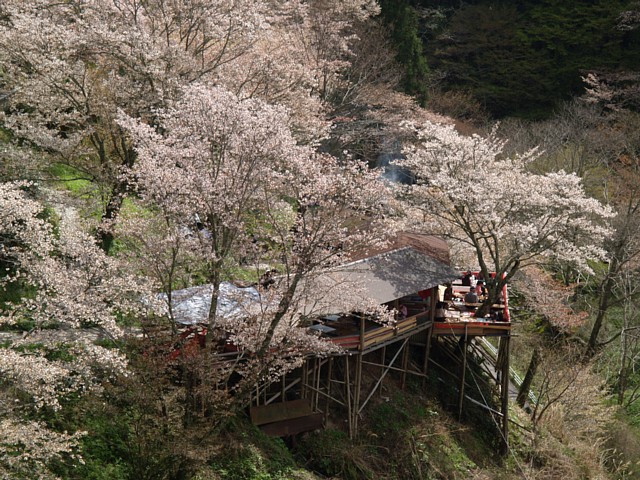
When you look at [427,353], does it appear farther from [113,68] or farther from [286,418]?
[113,68]

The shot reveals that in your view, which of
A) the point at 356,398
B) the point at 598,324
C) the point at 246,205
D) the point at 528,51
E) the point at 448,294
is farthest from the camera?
the point at 528,51

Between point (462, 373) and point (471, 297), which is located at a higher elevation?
point (471, 297)

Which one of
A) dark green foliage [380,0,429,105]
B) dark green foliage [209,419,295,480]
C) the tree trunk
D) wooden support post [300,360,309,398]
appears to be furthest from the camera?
dark green foliage [380,0,429,105]

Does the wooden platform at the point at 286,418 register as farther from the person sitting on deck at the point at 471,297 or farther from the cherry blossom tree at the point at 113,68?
the person sitting on deck at the point at 471,297

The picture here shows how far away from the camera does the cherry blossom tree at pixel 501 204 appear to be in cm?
1859

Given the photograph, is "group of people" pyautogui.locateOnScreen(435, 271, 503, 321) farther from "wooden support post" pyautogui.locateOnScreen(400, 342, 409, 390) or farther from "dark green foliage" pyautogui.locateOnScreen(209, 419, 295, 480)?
"dark green foliage" pyautogui.locateOnScreen(209, 419, 295, 480)

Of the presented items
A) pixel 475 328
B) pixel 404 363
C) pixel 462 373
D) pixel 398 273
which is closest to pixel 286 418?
pixel 398 273

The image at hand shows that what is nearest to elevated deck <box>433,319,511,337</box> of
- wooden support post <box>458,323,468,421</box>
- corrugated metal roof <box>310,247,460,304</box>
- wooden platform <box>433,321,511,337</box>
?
wooden platform <box>433,321,511,337</box>

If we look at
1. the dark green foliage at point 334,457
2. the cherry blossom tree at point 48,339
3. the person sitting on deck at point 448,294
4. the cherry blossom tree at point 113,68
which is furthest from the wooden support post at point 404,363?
the cherry blossom tree at point 48,339

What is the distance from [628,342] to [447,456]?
34.8ft

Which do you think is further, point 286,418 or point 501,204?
point 501,204

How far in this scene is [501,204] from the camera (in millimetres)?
19000

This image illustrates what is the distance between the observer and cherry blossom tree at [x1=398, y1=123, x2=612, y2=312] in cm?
1859

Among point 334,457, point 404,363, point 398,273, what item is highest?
point 398,273
